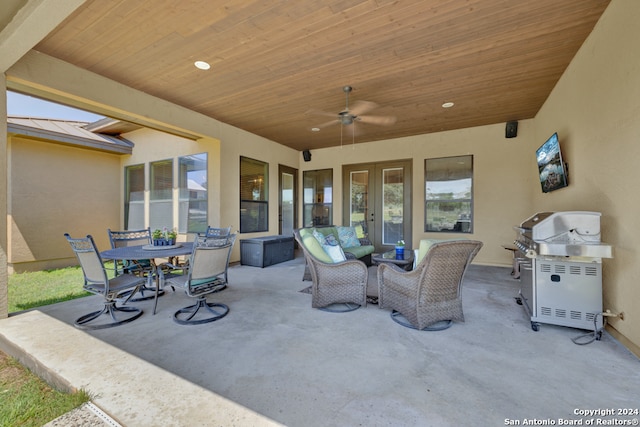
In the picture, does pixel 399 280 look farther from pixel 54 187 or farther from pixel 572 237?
pixel 54 187

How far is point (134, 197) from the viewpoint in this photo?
704cm

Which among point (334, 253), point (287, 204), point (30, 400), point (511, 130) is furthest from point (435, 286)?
point (287, 204)

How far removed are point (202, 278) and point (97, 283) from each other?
1094 mm

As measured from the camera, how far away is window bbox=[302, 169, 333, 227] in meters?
7.99

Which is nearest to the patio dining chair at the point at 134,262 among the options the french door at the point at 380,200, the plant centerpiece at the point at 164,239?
the plant centerpiece at the point at 164,239

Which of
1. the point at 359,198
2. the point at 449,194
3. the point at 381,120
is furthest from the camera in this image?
the point at 359,198

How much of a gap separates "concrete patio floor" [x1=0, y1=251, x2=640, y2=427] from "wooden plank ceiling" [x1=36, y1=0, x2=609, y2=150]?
316 centimetres

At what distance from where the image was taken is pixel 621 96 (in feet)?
7.93

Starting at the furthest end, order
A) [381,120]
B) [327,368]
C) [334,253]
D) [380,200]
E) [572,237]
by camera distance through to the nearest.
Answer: [380,200] → [381,120] → [334,253] → [572,237] → [327,368]

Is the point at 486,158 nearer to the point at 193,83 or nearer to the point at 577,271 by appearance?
the point at 577,271

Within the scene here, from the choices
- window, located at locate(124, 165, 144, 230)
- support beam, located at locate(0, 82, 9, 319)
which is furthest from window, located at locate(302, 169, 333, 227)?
support beam, located at locate(0, 82, 9, 319)

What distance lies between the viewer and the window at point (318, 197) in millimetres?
7988

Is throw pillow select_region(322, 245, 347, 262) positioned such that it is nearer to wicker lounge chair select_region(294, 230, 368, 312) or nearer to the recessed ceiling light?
wicker lounge chair select_region(294, 230, 368, 312)

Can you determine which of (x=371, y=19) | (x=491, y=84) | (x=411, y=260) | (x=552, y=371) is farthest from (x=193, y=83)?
(x=552, y=371)
